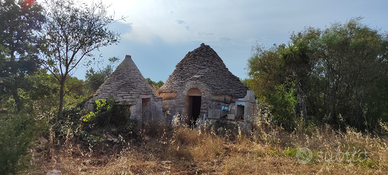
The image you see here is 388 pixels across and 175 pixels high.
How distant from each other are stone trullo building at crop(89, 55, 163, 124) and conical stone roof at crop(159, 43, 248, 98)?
2.01 meters

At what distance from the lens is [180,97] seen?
446 inches

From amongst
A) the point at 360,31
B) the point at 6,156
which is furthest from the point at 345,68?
the point at 6,156

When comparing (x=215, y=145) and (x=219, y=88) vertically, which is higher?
(x=219, y=88)

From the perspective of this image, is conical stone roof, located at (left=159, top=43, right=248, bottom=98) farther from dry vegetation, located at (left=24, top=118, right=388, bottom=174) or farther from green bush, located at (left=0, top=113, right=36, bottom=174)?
green bush, located at (left=0, top=113, right=36, bottom=174)

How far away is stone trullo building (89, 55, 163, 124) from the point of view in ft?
29.8

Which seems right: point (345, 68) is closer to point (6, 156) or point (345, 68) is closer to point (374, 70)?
point (374, 70)

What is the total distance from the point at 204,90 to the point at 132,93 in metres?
3.41

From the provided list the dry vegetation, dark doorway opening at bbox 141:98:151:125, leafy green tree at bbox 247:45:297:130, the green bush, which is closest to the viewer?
the green bush

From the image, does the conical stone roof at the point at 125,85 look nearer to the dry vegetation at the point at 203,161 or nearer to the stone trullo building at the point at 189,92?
the stone trullo building at the point at 189,92

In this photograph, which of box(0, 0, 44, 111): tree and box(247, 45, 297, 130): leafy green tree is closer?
box(247, 45, 297, 130): leafy green tree

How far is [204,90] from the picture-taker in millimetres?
10711

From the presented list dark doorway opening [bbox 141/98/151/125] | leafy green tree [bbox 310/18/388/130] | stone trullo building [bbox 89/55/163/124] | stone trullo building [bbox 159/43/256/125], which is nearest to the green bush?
stone trullo building [bbox 89/55/163/124]

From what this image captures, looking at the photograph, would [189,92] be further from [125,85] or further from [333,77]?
[333,77]

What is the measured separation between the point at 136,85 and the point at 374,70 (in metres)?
9.87
